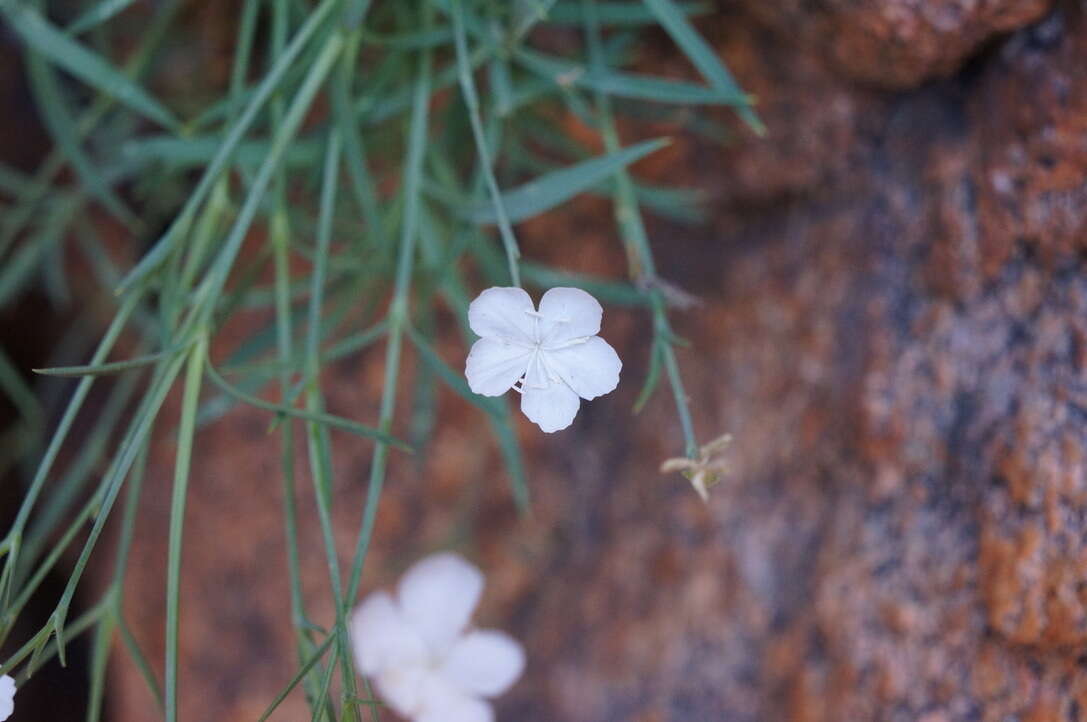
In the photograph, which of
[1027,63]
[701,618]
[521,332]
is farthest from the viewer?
[701,618]

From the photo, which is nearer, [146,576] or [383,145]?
[383,145]

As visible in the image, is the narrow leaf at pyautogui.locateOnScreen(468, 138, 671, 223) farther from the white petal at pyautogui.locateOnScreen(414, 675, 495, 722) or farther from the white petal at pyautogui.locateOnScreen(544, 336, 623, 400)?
the white petal at pyautogui.locateOnScreen(414, 675, 495, 722)

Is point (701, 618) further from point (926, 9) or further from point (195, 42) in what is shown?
point (195, 42)

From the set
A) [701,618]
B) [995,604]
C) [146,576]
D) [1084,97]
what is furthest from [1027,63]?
[146,576]

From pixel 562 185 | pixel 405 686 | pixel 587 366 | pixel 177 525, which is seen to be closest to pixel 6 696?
pixel 177 525

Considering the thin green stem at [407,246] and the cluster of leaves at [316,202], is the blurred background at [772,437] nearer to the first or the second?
the cluster of leaves at [316,202]

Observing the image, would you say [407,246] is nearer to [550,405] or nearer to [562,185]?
[562,185]

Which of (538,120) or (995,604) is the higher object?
(538,120)
